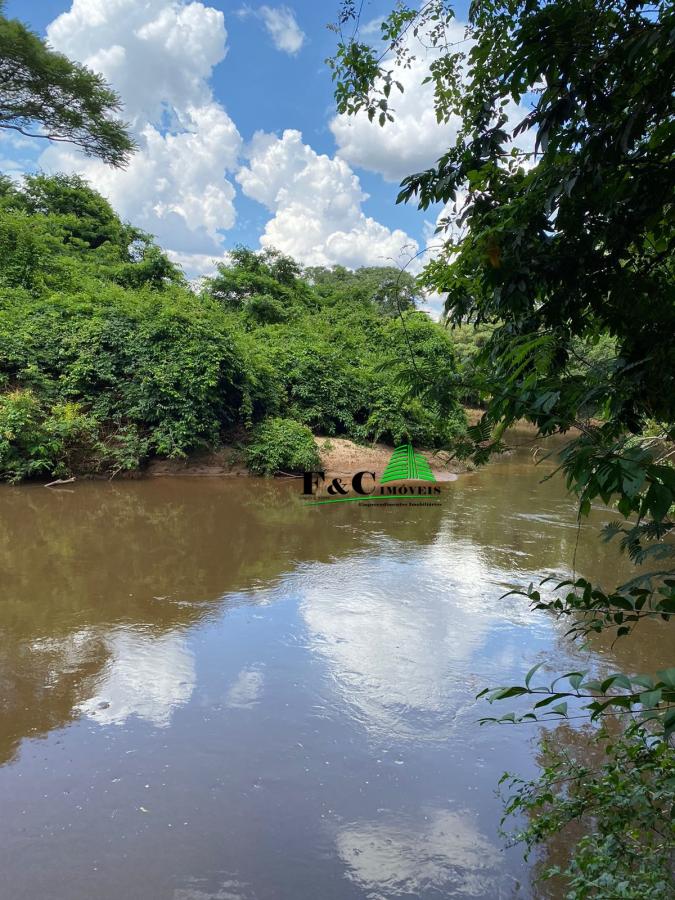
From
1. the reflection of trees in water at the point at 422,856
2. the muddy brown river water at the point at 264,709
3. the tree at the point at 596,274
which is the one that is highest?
the tree at the point at 596,274

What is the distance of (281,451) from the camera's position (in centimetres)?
1033

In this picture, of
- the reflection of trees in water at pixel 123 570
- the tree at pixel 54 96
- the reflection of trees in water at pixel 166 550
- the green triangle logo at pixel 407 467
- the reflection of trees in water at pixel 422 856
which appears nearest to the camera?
the reflection of trees in water at pixel 422 856

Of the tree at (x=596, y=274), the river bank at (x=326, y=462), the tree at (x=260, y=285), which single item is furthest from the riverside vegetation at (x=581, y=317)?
the tree at (x=260, y=285)

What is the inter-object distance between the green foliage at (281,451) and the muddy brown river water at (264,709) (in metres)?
3.63

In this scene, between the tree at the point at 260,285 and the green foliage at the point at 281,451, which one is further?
the tree at the point at 260,285

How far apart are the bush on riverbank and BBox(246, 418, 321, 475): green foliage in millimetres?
590

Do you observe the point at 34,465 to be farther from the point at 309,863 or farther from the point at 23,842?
the point at 309,863

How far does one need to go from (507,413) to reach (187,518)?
6.89 meters

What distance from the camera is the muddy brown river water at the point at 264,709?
221 centimetres

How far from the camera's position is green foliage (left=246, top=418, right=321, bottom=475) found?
10.3 meters

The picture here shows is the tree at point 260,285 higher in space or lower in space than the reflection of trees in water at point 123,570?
higher

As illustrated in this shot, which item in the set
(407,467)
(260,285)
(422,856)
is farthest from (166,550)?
(260,285)

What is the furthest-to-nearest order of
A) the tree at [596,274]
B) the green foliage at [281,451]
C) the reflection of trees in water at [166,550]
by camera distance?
the green foliage at [281,451] → the reflection of trees in water at [166,550] → the tree at [596,274]

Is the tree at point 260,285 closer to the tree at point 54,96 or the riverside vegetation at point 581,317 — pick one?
the tree at point 54,96
